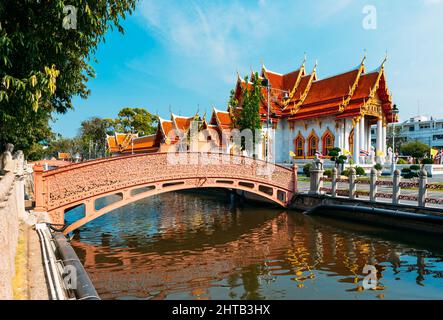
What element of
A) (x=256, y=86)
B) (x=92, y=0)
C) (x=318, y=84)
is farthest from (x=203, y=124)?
(x=92, y=0)

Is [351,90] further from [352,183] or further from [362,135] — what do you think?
[352,183]

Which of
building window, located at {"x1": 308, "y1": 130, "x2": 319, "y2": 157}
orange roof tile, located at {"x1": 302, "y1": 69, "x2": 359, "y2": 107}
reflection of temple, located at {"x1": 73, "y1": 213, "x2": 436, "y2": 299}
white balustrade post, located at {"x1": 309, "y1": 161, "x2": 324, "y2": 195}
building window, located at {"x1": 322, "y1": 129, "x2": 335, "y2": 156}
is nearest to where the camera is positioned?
reflection of temple, located at {"x1": 73, "y1": 213, "x2": 436, "y2": 299}

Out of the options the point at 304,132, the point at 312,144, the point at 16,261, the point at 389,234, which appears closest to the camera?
the point at 16,261

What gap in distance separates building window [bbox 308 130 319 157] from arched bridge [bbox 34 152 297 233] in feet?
61.4

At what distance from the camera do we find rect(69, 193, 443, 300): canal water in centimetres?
724

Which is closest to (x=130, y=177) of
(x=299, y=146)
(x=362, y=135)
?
(x=299, y=146)

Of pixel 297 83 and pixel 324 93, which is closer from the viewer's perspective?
pixel 324 93

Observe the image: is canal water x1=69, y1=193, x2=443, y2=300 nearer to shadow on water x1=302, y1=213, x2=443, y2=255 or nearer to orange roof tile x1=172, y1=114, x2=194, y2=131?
shadow on water x1=302, y1=213, x2=443, y2=255

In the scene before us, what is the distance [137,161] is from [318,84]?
99.4 ft

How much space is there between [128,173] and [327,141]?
26.5 m

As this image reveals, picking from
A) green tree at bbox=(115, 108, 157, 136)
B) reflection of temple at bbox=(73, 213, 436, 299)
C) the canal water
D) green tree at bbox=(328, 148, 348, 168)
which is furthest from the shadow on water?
green tree at bbox=(115, 108, 157, 136)

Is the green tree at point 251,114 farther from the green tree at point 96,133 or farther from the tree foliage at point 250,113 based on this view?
the green tree at point 96,133

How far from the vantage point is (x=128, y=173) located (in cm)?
1234

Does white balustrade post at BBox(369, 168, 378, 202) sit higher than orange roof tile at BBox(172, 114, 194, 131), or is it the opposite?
orange roof tile at BBox(172, 114, 194, 131)
